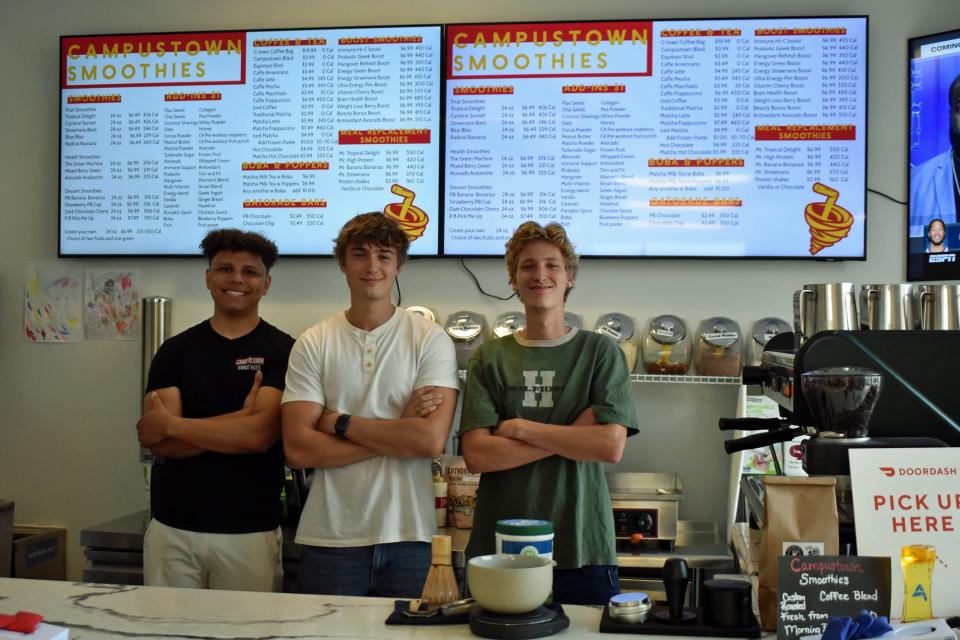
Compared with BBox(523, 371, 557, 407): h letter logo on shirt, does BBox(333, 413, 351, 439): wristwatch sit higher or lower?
lower

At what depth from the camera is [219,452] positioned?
2.38 metres

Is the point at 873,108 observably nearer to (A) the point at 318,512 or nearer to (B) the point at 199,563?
(A) the point at 318,512

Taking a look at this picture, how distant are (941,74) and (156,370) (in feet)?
8.38

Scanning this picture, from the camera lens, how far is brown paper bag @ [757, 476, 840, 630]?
Result: 4.74ft

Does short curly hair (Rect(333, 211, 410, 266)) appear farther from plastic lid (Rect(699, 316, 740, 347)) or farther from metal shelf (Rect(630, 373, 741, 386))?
plastic lid (Rect(699, 316, 740, 347))

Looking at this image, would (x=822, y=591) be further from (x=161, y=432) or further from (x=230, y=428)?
(x=161, y=432)

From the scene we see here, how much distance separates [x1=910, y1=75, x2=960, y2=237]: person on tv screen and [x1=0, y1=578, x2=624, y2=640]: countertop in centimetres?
209

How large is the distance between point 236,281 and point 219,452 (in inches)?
18.0

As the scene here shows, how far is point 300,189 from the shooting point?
11.0 feet

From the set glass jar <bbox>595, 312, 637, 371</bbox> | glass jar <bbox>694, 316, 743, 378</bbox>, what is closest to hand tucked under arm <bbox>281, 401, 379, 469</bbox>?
glass jar <bbox>595, 312, 637, 371</bbox>

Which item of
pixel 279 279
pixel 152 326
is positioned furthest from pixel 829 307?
pixel 152 326

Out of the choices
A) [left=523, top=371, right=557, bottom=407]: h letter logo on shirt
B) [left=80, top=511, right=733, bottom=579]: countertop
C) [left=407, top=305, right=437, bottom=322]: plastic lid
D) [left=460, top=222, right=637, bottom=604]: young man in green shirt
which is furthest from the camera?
[left=407, top=305, right=437, bottom=322]: plastic lid

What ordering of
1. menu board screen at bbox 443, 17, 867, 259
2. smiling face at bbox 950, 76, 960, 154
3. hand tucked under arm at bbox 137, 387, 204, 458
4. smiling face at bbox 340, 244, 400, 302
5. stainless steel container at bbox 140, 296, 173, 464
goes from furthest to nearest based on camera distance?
stainless steel container at bbox 140, 296, 173, 464 → menu board screen at bbox 443, 17, 867, 259 → smiling face at bbox 950, 76, 960, 154 → hand tucked under arm at bbox 137, 387, 204, 458 → smiling face at bbox 340, 244, 400, 302

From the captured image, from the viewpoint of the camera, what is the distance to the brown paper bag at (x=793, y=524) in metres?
1.45
